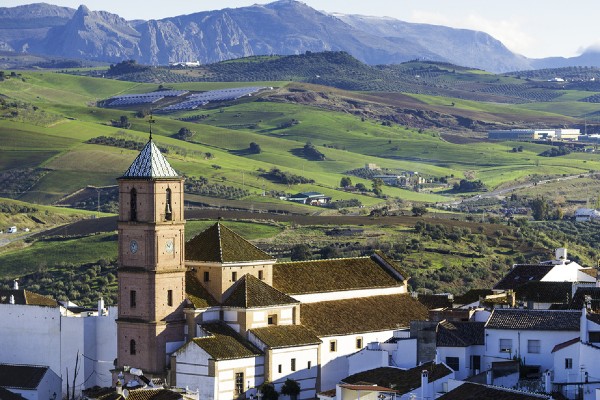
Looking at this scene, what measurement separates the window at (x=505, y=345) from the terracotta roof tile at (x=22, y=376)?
65.4 ft

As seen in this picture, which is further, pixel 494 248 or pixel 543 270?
pixel 494 248

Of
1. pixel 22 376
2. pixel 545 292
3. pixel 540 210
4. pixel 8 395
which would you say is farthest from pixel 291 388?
pixel 540 210

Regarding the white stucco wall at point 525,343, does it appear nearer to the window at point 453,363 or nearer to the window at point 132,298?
the window at point 453,363

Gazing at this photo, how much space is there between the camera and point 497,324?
193 ft

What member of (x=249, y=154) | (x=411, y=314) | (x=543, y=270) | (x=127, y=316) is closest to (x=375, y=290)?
(x=411, y=314)

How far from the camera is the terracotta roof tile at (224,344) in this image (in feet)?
202

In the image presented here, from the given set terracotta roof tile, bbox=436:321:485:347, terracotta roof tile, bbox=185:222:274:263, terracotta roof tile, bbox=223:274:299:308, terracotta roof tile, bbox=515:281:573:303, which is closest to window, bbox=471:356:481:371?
terracotta roof tile, bbox=436:321:485:347

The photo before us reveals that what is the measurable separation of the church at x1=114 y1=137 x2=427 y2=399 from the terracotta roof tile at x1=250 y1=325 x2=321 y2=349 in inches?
1.6

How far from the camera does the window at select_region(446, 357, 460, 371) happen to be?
5862 cm

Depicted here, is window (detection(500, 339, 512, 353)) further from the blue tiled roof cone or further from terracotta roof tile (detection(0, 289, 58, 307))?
terracotta roof tile (detection(0, 289, 58, 307))

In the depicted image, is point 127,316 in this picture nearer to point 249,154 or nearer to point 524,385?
point 524,385

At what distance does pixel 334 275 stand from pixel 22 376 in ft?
46.6

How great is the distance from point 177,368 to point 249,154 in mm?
136418

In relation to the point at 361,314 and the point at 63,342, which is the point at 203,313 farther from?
the point at 361,314
